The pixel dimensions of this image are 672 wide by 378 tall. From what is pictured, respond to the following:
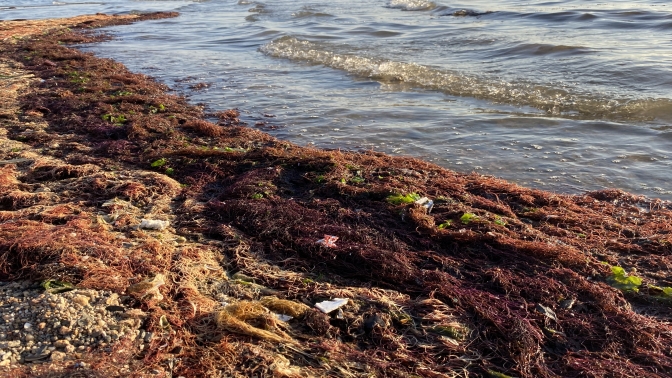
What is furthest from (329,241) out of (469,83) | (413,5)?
(413,5)

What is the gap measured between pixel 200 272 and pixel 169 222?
3.32 ft

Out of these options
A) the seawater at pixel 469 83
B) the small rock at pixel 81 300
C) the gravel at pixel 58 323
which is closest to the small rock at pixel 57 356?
the gravel at pixel 58 323

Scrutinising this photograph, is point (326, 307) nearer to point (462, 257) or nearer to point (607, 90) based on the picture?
point (462, 257)

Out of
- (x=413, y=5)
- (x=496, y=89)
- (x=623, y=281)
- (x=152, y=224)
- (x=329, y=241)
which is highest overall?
(x=413, y=5)

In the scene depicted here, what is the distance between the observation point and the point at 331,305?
3201 mm

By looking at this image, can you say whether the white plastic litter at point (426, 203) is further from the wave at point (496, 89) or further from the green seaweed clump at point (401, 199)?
the wave at point (496, 89)

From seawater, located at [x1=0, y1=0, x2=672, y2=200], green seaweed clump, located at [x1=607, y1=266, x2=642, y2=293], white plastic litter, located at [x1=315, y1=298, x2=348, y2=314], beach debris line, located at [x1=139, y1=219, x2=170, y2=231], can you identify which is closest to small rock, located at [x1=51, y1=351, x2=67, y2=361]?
white plastic litter, located at [x1=315, y1=298, x2=348, y2=314]

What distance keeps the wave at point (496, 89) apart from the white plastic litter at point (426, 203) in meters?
4.74

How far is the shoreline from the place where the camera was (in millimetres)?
2828

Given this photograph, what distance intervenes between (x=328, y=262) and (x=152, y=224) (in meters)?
1.62

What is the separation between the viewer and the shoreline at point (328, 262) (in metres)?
2.83

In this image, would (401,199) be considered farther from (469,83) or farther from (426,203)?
(469,83)

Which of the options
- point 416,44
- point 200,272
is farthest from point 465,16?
point 200,272

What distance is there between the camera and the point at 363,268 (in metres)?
3.73
